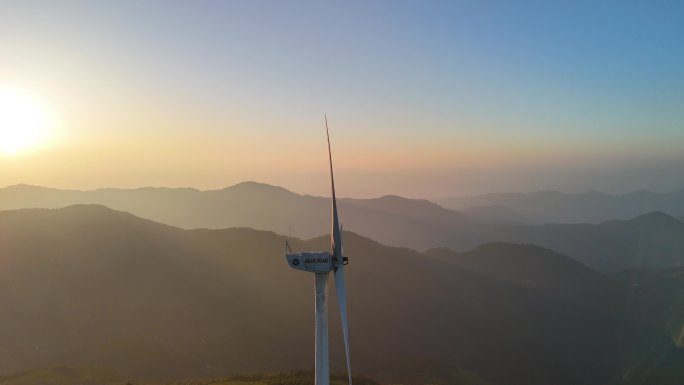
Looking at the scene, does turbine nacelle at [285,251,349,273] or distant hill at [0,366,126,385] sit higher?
turbine nacelle at [285,251,349,273]

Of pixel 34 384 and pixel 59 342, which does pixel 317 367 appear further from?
pixel 59 342

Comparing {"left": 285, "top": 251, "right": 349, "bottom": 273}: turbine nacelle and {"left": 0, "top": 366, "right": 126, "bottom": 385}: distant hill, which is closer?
{"left": 285, "top": 251, "right": 349, "bottom": 273}: turbine nacelle

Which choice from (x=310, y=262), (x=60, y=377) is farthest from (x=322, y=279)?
(x=60, y=377)

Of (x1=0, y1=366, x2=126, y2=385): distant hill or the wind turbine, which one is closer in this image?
the wind turbine

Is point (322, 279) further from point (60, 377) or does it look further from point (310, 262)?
point (60, 377)

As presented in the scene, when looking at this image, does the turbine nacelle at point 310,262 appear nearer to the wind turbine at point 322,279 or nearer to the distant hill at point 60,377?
the wind turbine at point 322,279

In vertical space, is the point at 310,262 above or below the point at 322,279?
above

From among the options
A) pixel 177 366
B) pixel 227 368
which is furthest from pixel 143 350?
pixel 227 368

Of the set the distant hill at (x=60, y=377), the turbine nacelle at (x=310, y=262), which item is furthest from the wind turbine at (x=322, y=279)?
the distant hill at (x=60, y=377)

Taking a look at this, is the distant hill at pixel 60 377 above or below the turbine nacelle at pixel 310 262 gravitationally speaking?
Answer: below

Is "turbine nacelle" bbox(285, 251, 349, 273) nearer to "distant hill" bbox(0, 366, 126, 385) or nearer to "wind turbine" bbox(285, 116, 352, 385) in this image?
"wind turbine" bbox(285, 116, 352, 385)

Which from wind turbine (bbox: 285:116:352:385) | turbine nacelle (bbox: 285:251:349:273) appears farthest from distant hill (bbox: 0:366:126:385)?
turbine nacelle (bbox: 285:251:349:273)
